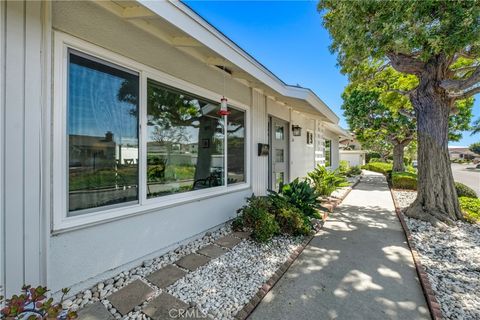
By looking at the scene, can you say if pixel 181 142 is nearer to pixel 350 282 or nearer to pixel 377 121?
pixel 350 282

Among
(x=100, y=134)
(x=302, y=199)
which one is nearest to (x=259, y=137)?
(x=302, y=199)

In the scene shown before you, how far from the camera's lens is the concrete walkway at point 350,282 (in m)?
2.27

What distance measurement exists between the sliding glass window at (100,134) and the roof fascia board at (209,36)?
2.98 ft

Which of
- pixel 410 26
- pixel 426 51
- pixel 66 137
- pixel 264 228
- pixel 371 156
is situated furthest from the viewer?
pixel 371 156

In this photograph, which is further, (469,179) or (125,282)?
(469,179)

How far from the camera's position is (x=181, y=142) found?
A: 12.3 ft

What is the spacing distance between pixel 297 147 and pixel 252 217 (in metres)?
4.86

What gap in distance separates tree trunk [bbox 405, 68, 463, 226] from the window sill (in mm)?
5035

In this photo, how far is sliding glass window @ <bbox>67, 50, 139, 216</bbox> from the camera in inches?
93.4

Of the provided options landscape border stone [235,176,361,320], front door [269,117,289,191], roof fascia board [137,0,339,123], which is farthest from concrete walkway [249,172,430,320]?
roof fascia board [137,0,339,123]

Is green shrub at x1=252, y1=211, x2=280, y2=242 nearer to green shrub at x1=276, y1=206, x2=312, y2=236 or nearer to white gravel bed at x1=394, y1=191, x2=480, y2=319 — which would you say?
green shrub at x1=276, y1=206, x2=312, y2=236

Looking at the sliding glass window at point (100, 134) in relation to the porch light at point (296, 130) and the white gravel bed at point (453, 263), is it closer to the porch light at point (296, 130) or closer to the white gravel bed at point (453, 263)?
the white gravel bed at point (453, 263)

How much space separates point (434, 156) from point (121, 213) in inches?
258

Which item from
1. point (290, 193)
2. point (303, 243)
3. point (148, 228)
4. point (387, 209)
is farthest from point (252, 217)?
point (387, 209)
